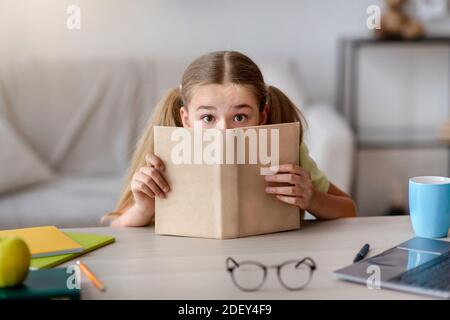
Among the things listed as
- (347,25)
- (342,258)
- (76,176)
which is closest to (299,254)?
(342,258)

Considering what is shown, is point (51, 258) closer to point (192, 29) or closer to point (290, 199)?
point (290, 199)

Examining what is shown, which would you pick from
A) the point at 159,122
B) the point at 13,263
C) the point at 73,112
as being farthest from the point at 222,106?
the point at 73,112

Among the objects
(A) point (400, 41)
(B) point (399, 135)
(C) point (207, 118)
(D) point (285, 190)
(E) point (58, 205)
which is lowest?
(E) point (58, 205)

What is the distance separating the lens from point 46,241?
1006 mm

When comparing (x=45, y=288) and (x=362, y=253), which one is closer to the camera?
(x=45, y=288)

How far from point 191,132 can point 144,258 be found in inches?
7.9

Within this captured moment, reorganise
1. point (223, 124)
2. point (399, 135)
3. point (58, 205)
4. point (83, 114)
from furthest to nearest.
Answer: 1. point (399, 135)
2. point (83, 114)
3. point (58, 205)
4. point (223, 124)

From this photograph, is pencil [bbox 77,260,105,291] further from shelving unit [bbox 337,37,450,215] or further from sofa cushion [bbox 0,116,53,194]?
shelving unit [bbox 337,37,450,215]

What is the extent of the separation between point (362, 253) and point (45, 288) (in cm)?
44

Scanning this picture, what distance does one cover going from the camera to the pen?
3.09ft

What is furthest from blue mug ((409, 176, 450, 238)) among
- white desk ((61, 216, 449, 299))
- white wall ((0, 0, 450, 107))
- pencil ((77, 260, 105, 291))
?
white wall ((0, 0, 450, 107))
